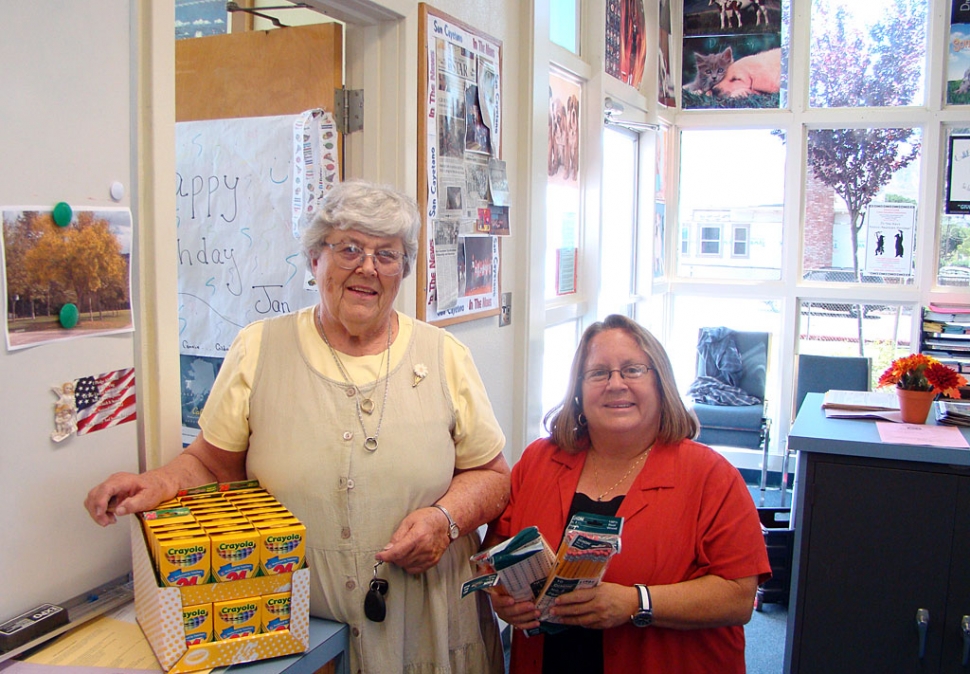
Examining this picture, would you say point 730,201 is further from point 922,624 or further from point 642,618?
point 642,618

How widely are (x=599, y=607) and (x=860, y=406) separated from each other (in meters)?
1.79

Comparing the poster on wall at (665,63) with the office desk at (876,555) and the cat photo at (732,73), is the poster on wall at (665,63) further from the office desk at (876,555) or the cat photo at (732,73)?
the office desk at (876,555)

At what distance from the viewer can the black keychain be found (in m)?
1.51

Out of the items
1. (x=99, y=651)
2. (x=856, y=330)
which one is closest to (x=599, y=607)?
(x=99, y=651)

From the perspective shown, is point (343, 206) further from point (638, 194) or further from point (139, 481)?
point (638, 194)

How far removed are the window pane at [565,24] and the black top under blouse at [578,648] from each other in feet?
8.12

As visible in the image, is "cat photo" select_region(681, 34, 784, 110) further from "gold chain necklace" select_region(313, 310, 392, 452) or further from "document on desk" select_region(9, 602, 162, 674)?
"document on desk" select_region(9, 602, 162, 674)

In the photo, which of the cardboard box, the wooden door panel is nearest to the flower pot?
the wooden door panel

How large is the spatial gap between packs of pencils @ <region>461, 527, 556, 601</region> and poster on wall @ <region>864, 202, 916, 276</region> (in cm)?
442

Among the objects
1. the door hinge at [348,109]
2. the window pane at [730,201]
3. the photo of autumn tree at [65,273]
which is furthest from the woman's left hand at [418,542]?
the window pane at [730,201]

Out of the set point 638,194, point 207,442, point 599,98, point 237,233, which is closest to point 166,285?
point 207,442

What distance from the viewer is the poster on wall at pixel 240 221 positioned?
228 cm

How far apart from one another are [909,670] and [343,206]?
2.16 metres

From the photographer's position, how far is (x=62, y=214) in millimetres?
1326
